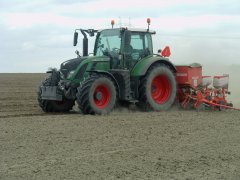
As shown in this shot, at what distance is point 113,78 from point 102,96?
50 cm

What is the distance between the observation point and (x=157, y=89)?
1309 cm

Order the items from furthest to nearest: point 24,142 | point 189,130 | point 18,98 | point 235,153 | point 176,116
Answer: point 18,98, point 176,116, point 189,130, point 24,142, point 235,153

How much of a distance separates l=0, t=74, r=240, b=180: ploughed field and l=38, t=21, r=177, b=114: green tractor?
0.60 metres

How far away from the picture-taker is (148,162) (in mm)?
6156

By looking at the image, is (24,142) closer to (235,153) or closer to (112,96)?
(235,153)

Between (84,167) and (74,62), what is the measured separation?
608cm

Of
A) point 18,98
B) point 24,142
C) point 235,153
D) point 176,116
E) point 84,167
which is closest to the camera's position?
point 84,167

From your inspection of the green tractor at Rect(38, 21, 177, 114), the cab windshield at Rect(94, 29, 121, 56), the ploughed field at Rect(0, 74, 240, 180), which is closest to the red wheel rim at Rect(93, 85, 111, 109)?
the green tractor at Rect(38, 21, 177, 114)

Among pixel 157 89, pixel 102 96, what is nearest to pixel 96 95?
pixel 102 96

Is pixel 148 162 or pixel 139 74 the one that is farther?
pixel 139 74

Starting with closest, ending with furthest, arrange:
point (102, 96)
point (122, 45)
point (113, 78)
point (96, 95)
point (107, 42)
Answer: point (96, 95), point (102, 96), point (113, 78), point (122, 45), point (107, 42)

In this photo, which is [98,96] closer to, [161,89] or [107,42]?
[107,42]

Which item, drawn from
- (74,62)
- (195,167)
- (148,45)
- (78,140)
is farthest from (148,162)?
(148,45)

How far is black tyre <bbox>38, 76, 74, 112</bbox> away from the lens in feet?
39.3
